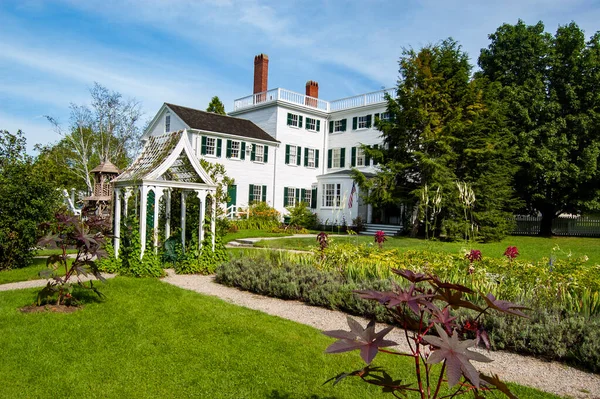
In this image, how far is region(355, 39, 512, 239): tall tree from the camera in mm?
20625

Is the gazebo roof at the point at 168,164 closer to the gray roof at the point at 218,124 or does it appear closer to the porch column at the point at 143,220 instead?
the porch column at the point at 143,220

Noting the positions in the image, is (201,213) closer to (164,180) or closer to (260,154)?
(164,180)

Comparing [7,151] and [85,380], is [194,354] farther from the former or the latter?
[7,151]

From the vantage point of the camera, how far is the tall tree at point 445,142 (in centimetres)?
2062

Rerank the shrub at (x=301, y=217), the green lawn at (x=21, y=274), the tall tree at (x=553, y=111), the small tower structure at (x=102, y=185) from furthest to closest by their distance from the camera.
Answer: the shrub at (x=301, y=217) < the tall tree at (x=553, y=111) < the small tower structure at (x=102, y=185) < the green lawn at (x=21, y=274)

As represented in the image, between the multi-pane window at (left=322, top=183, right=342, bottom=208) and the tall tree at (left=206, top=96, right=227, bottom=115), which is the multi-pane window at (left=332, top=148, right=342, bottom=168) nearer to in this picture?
the multi-pane window at (left=322, top=183, right=342, bottom=208)

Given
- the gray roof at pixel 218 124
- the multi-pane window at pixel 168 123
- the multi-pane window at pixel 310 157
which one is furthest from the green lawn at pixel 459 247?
the multi-pane window at pixel 168 123

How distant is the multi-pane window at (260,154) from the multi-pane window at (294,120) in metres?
2.86

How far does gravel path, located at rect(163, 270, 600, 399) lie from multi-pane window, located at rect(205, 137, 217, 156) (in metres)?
18.0

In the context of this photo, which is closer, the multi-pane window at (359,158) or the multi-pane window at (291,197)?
the multi-pane window at (291,197)

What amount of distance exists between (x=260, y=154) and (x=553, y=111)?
16225 millimetres

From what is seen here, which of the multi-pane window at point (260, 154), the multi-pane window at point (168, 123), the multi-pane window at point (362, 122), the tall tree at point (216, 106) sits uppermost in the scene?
the tall tree at point (216, 106)

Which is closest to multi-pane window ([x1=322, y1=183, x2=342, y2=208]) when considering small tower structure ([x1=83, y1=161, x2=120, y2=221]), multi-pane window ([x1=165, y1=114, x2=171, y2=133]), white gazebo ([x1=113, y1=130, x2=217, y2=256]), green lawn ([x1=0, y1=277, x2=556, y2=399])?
multi-pane window ([x1=165, y1=114, x2=171, y2=133])

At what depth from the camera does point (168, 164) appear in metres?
9.84
